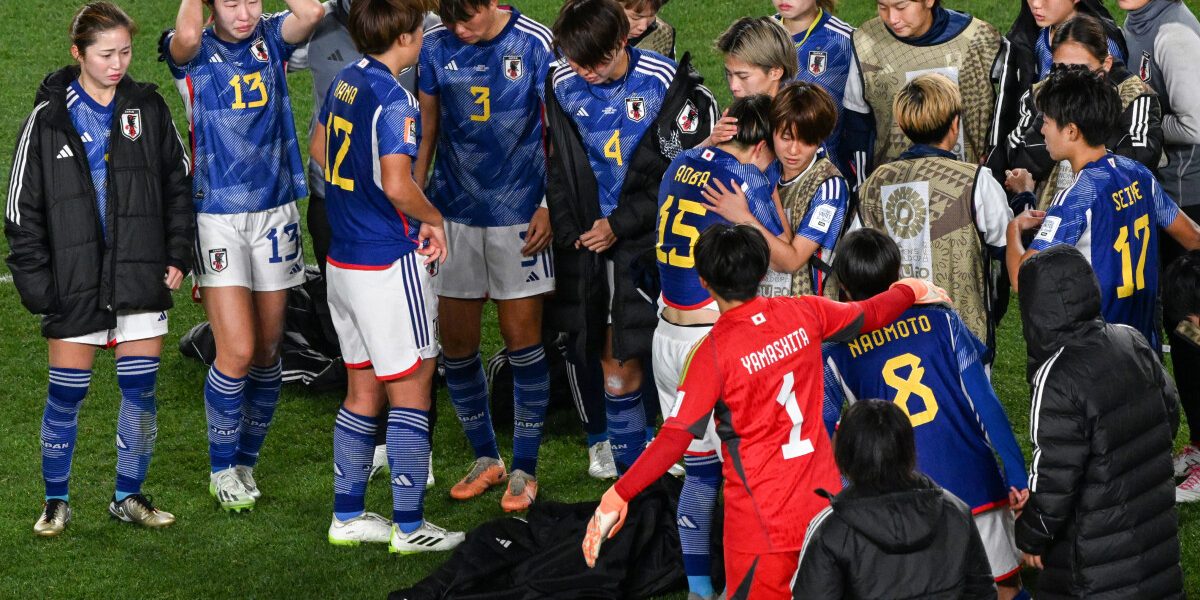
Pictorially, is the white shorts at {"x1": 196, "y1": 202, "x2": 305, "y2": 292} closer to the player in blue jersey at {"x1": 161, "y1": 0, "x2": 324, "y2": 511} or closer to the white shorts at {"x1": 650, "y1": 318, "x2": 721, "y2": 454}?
the player in blue jersey at {"x1": 161, "y1": 0, "x2": 324, "y2": 511}

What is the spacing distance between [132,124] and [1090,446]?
153 inches

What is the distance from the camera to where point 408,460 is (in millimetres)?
5766

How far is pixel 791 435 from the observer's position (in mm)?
4156

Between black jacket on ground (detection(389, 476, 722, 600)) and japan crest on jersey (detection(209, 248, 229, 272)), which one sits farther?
japan crest on jersey (detection(209, 248, 229, 272))

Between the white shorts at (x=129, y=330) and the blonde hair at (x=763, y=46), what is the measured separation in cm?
260

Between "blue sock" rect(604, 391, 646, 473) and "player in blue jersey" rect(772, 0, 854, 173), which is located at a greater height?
"player in blue jersey" rect(772, 0, 854, 173)

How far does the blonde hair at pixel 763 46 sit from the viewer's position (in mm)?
5648

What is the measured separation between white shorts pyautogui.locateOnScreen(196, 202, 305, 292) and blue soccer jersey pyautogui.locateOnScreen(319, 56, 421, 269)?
580 mm

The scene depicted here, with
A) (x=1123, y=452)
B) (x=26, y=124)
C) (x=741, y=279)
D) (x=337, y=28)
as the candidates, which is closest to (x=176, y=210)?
(x=26, y=124)

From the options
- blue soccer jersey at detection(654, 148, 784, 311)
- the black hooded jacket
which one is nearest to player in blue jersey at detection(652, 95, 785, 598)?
blue soccer jersey at detection(654, 148, 784, 311)

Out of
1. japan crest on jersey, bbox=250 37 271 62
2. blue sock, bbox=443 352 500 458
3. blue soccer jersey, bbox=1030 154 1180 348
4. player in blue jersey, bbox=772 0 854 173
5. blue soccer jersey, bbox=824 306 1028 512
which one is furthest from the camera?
player in blue jersey, bbox=772 0 854 173

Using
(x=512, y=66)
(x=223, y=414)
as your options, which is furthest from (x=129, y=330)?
(x=512, y=66)

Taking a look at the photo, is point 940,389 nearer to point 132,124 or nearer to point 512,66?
point 512,66

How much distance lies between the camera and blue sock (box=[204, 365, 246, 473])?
6203 mm
